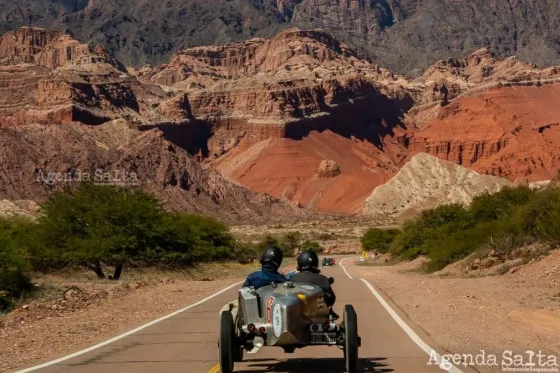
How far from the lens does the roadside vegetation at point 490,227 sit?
30922 mm

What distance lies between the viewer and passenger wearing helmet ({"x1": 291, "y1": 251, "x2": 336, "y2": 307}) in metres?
10.3

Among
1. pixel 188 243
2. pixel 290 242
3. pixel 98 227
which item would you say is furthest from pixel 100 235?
pixel 290 242

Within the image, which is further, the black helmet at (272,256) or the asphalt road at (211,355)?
the black helmet at (272,256)

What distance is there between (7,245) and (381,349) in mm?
15959

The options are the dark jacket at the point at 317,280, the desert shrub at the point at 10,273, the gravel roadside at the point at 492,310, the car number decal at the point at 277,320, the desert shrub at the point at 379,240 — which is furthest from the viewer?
the desert shrub at the point at 379,240

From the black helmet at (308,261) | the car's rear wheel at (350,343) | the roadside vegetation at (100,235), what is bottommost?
the roadside vegetation at (100,235)

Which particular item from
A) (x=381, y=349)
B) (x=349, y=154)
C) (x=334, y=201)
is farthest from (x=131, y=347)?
(x=349, y=154)

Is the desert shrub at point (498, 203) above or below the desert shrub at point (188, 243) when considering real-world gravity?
above

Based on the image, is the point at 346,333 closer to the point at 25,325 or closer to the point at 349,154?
the point at 25,325

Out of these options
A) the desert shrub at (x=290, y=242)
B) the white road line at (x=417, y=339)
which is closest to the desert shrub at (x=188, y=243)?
the white road line at (x=417, y=339)

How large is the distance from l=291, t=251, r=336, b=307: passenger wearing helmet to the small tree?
78.0ft

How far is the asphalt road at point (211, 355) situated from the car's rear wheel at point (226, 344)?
2.37ft

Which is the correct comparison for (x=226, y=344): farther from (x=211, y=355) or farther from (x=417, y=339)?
(x=417, y=339)

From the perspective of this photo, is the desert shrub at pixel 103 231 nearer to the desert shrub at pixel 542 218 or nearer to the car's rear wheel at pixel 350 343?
the desert shrub at pixel 542 218
